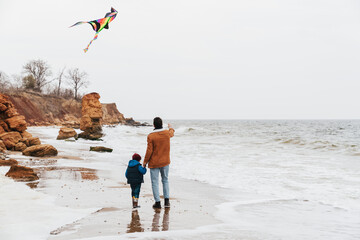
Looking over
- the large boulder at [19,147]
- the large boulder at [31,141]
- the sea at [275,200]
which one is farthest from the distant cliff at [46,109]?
the sea at [275,200]

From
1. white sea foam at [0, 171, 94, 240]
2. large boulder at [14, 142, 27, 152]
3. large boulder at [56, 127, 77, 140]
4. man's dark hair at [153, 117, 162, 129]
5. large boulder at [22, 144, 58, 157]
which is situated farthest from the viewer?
large boulder at [56, 127, 77, 140]

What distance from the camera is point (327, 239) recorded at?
5.16 m

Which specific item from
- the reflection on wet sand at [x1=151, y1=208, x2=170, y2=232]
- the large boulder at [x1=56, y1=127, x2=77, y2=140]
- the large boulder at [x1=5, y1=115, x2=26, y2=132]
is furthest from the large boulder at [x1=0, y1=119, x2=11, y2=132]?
the reflection on wet sand at [x1=151, y1=208, x2=170, y2=232]

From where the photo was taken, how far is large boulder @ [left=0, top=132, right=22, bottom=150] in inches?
616

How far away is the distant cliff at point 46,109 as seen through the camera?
5341 centimetres

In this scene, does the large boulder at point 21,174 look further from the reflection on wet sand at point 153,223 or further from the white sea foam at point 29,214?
the reflection on wet sand at point 153,223

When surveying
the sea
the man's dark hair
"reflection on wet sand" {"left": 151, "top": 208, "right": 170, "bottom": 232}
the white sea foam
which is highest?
the man's dark hair

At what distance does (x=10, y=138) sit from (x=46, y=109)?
4922 cm

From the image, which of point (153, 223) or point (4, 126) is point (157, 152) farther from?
point (4, 126)

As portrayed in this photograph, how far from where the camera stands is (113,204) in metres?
6.86

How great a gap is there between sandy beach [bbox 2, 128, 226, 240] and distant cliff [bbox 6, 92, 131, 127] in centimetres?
4620

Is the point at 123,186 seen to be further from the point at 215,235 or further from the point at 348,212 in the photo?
the point at 348,212

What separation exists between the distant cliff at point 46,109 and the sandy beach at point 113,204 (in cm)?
4620

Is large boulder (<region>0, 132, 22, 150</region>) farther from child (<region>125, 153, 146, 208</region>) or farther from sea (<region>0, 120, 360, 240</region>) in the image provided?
child (<region>125, 153, 146, 208</region>)
